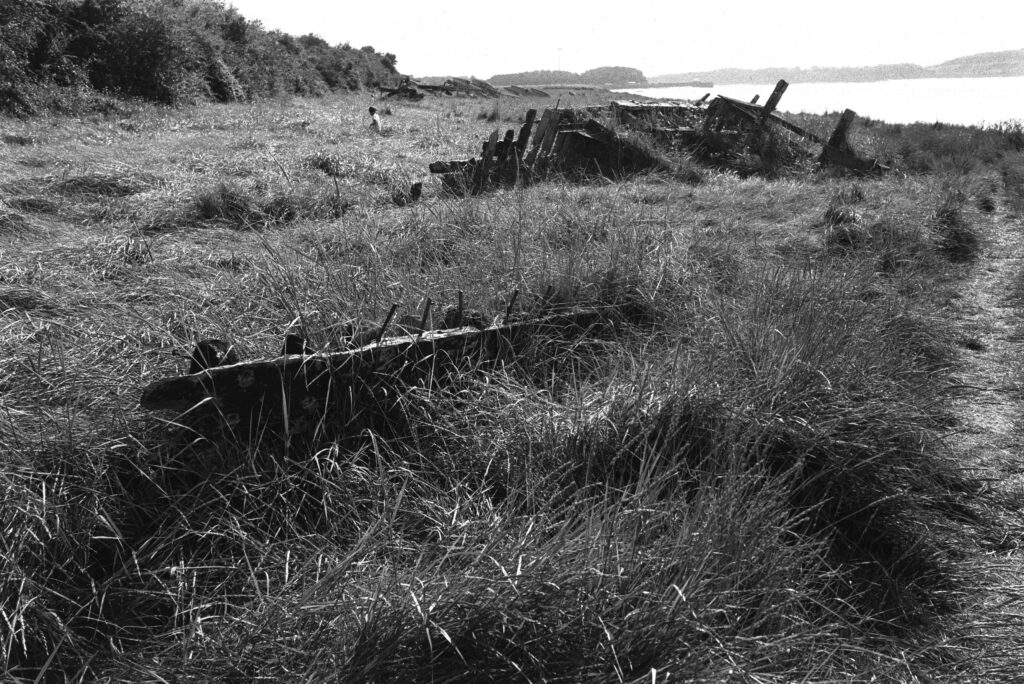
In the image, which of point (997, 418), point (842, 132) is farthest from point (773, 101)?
point (997, 418)

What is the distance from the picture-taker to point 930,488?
3.24 m

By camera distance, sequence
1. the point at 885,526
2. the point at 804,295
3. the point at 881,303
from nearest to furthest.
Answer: the point at 885,526 → the point at 804,295 → the point at 881,303

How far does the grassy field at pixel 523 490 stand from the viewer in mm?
2143

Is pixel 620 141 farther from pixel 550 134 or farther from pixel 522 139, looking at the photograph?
pixel 522 139

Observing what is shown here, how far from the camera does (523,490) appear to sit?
2.81m

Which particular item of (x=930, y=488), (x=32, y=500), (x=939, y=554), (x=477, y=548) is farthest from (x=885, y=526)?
(x=32, y=500)

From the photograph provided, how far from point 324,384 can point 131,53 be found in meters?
18.3

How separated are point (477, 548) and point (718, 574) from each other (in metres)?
0.70

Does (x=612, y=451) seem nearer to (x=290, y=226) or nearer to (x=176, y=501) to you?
(x=176, y=501)

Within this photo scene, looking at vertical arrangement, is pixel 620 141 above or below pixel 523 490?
above

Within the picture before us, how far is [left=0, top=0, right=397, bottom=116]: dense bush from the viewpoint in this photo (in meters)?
15.0

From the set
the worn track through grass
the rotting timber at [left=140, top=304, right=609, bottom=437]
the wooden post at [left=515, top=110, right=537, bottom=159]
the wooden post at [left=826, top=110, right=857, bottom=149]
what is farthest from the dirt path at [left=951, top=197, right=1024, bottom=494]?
the wooden post at [left=826, top=110, right=857, bottom=149]

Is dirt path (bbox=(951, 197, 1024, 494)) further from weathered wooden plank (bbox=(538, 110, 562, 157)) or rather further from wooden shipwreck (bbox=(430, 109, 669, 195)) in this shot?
weathered wooden plank (bbox=(538, 110, 562, 157))

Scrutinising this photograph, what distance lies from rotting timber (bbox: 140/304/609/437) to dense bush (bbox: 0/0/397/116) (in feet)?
44.1
